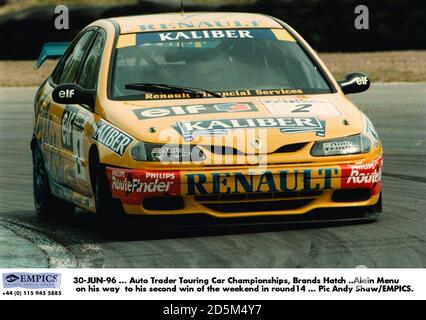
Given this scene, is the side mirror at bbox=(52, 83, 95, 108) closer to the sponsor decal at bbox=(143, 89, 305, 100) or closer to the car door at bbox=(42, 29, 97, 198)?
the car door at bbox=(42, 29, 97, 198)

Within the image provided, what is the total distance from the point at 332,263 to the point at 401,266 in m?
0.36

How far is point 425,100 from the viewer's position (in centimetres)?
1781

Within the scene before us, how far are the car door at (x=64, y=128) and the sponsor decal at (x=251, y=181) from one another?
1.22 m

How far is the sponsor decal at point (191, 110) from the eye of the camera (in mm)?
8258

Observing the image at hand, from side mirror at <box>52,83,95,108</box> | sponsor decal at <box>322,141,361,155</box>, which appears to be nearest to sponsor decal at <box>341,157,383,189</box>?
sponsor decal at <box>322,141,361,155</box>

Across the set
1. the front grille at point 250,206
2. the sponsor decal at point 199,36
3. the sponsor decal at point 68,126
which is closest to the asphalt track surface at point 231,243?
the front grille at point 250,206

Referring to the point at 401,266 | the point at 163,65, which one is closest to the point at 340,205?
the point at 401,266

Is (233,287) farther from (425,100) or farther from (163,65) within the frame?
(425,100)

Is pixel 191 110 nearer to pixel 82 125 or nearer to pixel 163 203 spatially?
pixel 163 203

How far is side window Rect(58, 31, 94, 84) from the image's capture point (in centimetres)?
971

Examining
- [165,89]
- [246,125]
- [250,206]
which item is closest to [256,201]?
[250,206]

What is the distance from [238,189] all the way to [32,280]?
1813 millimetres

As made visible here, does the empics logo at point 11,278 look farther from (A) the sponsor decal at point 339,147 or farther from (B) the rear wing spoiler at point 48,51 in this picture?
(B) the rear wing spoiler at point 48,51

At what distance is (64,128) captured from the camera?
30.0 ft
